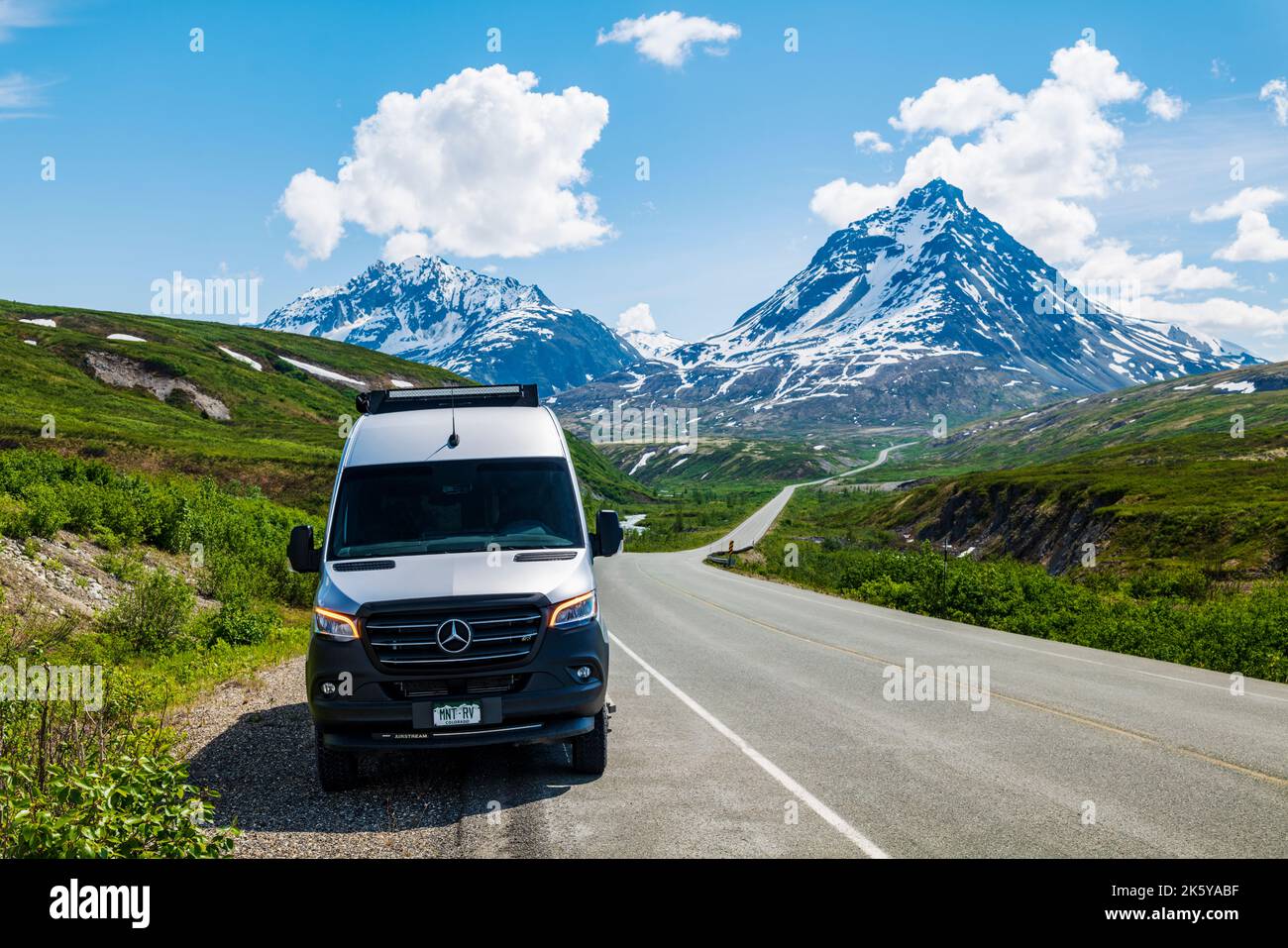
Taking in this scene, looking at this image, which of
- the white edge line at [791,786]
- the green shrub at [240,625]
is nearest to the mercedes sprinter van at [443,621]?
the white edge line at [791,786]

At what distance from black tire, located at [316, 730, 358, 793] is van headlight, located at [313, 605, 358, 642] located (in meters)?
0.81

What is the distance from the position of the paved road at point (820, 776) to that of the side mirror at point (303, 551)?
1.85 metres

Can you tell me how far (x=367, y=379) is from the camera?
119188 mm

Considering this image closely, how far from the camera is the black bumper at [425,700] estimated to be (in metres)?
6.57

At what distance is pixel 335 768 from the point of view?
6922mm

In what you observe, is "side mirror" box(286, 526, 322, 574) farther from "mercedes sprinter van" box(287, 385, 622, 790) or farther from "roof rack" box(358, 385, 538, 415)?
"roof rack" box(358, 385, 538, 415)

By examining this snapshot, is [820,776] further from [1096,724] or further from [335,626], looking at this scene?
[335,626]

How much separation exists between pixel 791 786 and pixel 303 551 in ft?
15.5

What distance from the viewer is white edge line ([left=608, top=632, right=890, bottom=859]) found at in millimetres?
5722

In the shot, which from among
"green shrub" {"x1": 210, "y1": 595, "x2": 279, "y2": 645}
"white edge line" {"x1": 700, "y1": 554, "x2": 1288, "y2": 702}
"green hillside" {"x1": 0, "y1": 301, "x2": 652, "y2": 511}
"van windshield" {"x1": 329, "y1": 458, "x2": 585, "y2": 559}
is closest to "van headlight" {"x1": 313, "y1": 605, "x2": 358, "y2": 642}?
"van windshield" {"x1": 329, "y1": 458, "x2": 585, "y2": 559}

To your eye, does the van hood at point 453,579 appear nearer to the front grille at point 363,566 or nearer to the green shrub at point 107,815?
the front grille at point 363,566

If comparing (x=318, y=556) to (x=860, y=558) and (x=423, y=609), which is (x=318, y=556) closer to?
(x=423, y=609)

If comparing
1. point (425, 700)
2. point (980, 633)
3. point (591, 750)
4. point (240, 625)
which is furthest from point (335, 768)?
point (980, 633)

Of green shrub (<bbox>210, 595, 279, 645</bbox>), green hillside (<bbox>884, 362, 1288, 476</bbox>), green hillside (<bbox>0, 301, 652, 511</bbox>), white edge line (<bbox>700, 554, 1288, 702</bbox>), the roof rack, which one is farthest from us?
green hillside (<bbox>884, 362, 1288, 476</bbox>)
